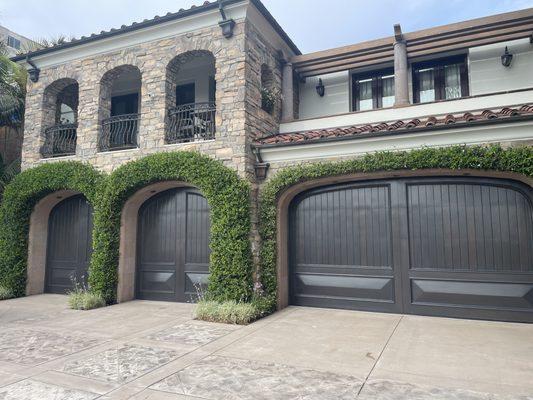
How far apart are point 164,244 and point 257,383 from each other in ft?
18.2

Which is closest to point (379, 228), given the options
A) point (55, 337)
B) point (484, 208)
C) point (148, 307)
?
point (484, 208)

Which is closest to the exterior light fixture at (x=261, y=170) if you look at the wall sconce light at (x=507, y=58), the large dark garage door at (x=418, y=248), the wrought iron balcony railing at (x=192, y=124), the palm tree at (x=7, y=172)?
the large dark garage door at (x=418, y=248)

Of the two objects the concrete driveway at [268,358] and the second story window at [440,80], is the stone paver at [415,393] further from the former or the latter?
the second story window at [440,80]

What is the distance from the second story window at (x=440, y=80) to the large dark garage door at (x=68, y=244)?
9.18 meters

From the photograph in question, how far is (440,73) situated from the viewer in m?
9.52

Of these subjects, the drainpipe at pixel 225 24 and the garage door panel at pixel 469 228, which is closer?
the garage door panel at pixel 469 228

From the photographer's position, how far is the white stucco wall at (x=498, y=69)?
340 inches

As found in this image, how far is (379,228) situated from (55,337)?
599 centimetres

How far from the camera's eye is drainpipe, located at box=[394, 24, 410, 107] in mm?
8688

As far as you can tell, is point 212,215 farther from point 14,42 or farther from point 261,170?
point 14,42

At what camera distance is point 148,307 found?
8.16 metres

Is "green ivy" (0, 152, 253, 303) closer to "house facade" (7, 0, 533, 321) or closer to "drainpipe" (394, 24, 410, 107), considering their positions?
"house facade" (7, 0, 533, 321)

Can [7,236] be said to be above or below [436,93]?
below

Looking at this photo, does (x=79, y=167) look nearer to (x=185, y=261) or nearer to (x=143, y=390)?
(x=185, y=261)
